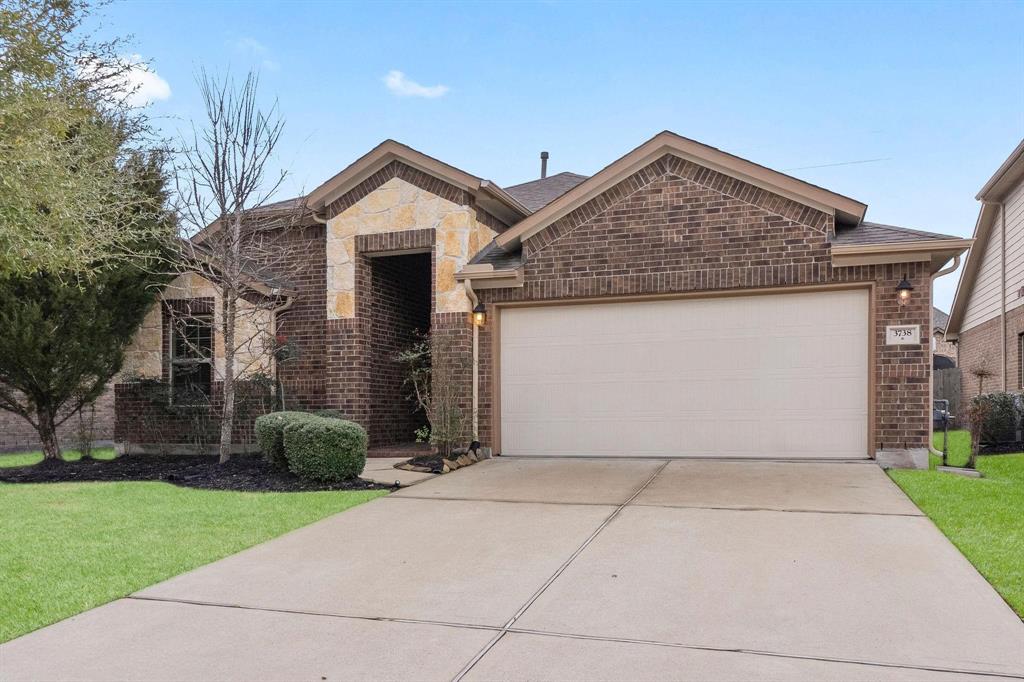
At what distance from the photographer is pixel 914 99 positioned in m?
14.9

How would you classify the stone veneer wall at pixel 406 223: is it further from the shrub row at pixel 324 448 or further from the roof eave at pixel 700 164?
the shrub row at pixel 324 448

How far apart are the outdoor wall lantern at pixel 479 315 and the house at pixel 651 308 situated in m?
0.08

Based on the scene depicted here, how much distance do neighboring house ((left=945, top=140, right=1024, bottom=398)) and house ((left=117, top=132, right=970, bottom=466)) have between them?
4.90m

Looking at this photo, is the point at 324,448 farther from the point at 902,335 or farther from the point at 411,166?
the point at 902,335

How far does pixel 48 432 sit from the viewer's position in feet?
37.4

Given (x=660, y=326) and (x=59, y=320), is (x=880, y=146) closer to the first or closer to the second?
(x=660, y=326)

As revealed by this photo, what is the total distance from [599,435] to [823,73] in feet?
30.1

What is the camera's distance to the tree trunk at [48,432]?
1135cm

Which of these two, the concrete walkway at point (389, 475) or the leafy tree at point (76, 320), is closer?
the concrete walkway at point (389, 475)

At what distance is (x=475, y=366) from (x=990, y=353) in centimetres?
1196

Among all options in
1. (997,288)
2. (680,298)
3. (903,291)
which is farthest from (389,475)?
(997,288)

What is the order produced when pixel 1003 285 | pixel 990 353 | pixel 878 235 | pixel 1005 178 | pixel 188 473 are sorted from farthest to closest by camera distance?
pixel 990 353 → pixel 1003 285 → pixel 1005 178 → pixel 188 473 → pixel 878 235

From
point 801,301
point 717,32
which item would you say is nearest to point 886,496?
point 801,301

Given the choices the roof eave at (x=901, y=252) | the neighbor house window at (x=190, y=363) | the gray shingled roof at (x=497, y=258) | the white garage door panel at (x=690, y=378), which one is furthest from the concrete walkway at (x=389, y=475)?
the roof eave at (x=901, y=252)
